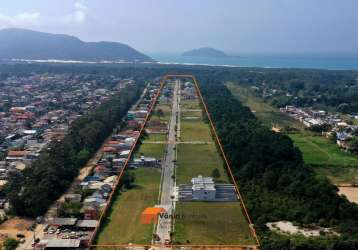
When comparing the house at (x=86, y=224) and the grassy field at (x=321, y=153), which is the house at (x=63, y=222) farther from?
the grassy field at (x=321, y=153)

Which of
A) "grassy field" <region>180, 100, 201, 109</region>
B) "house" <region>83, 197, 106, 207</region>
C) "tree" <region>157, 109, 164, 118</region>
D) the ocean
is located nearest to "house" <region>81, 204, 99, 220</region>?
"house" <region>83, 197, 106, 207</region>

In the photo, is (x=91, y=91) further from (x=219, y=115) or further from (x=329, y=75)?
(x=329, y=75)

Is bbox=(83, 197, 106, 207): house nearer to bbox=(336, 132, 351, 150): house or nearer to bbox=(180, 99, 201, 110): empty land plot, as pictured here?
bbox=(336, 132, 351, 150): house

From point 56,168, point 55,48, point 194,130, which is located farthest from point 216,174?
point 55,48

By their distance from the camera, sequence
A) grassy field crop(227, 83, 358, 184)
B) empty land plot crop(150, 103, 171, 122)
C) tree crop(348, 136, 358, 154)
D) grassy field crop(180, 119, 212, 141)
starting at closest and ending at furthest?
grassy field crop(227, 83, 358, 184), tree crop(348, 136, 358, 154), grassy field crop(180, 119, 212, 141), empty land plot crop(150, 103, 171, 122)

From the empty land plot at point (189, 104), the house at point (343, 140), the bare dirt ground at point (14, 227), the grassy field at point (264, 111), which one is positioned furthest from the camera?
the empty land plot at point (189, 104)

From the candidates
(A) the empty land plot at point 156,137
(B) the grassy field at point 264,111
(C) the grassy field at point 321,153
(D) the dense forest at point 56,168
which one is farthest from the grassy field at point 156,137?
(B) the grassy field at point 264,111
